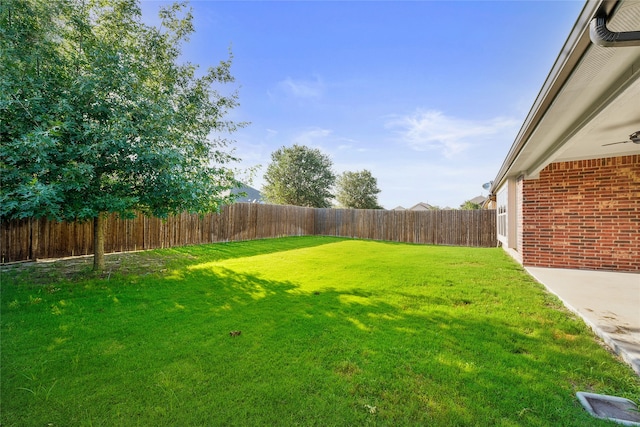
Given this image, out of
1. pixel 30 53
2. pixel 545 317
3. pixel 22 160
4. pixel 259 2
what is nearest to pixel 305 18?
pixel 259 2

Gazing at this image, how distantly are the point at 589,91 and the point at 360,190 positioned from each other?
25.0m

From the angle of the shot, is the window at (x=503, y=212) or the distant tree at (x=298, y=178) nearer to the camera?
the window at (x=503, y=212)

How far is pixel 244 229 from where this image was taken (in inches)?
464

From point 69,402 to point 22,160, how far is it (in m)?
4.08

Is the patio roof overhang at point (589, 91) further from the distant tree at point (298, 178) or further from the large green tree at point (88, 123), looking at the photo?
the distant tree at point (298, 178)

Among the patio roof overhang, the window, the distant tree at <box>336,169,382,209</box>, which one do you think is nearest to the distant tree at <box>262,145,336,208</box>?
the distant tree at <box>336,169,382,209</box>

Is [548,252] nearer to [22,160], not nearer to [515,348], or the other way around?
[515,348]

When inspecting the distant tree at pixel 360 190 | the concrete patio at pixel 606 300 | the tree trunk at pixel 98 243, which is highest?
the distant tree at pixel 360 190

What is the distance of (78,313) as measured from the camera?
3.24 m

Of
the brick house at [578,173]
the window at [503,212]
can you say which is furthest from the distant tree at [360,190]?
the brick house at [578,173]

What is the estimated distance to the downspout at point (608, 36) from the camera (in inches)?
59.5

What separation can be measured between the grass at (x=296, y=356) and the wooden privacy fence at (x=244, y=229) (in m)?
2.37

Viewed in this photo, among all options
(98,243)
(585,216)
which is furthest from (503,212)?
(98,243)

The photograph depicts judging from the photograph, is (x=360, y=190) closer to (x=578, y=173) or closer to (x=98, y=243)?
(x=578, y=173)
